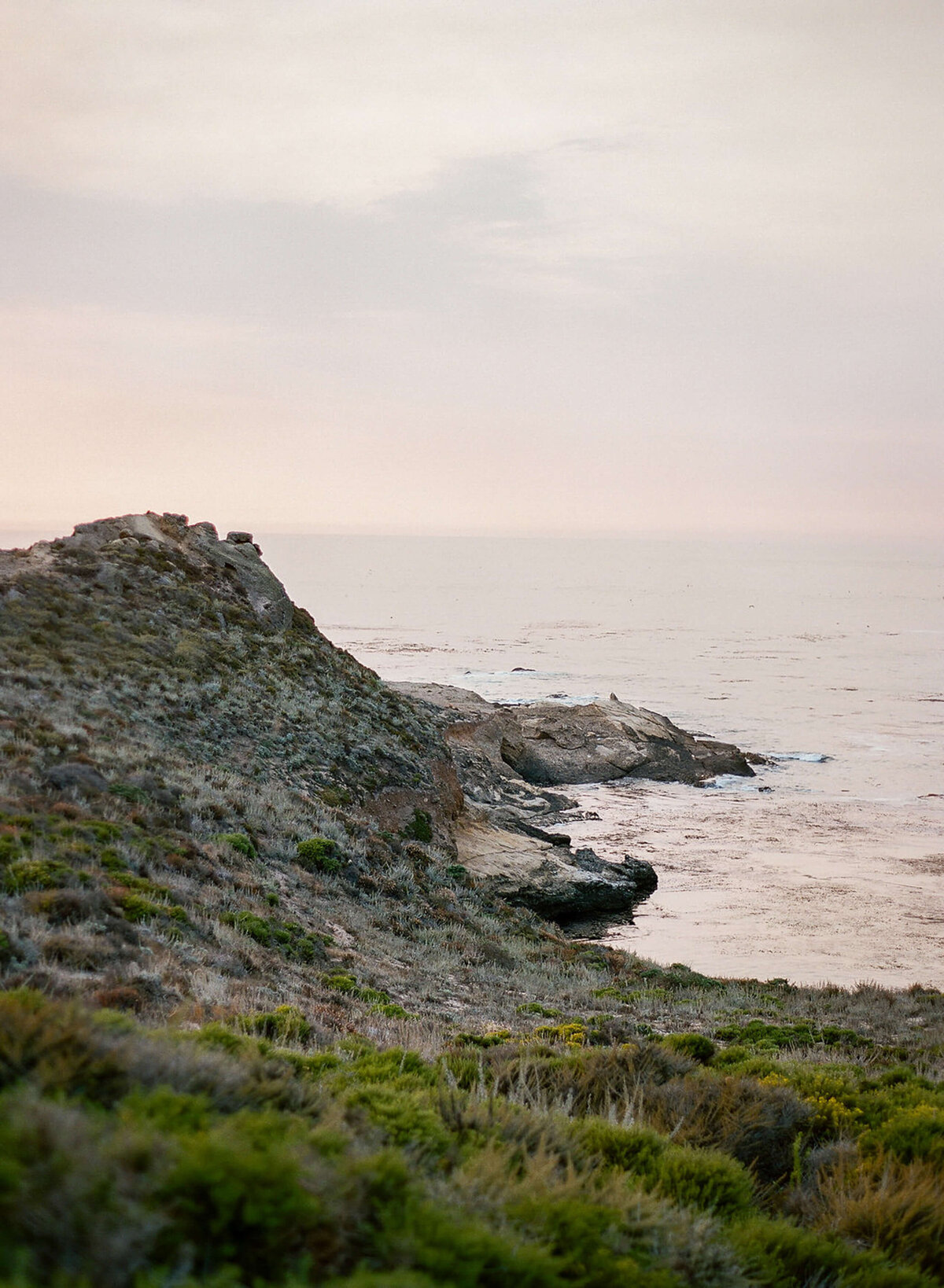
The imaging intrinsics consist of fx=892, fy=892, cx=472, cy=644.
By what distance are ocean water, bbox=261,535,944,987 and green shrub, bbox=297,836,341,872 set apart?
29.8ft

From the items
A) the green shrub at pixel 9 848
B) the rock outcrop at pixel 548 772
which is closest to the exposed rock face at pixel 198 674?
the rock outcrop at pixel 548 772

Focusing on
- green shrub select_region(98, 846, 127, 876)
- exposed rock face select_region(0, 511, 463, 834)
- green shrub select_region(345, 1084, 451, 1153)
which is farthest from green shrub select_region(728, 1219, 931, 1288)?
exposed rock face select_region(0, 511, 463, 834)

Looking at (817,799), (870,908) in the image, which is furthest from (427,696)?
(870,908)

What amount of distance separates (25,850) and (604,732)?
3405 centimetres

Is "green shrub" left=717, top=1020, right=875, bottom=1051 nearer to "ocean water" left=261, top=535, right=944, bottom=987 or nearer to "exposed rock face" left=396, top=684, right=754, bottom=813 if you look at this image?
"ocean water" left=261, top=535, right=944, bottom=987

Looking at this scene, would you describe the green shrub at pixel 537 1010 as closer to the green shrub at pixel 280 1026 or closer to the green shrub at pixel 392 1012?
the green shrub at pixel 392 1012

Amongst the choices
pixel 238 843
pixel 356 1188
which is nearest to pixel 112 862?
pixel 238 843

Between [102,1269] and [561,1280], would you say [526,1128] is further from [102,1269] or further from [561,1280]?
[102,1269]

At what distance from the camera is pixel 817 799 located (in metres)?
36.4

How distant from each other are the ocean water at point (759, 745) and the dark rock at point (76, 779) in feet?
44.8

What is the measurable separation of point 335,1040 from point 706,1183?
12.9ft

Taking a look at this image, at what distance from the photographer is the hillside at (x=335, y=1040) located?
3.23m

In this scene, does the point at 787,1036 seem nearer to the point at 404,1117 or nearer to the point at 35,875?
the point at 404,1117

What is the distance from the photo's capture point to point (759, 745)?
154ft
